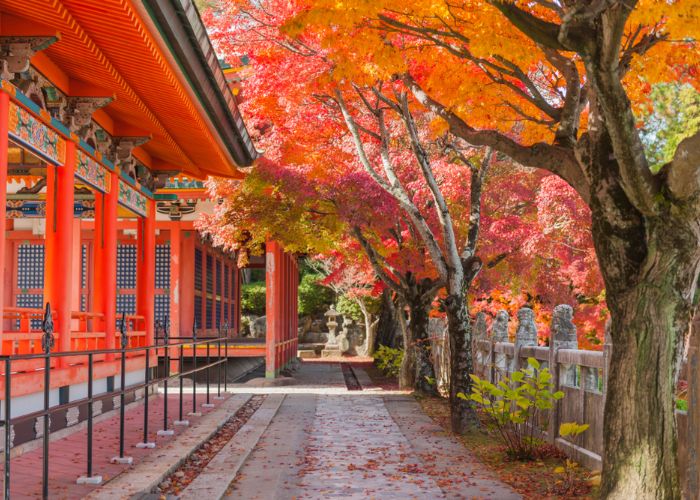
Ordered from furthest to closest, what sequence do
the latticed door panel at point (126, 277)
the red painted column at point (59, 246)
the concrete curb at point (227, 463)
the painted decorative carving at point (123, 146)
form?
the latticed door panel at point (126, 277) < the painted decorative carving at point (123, 146) < the red painted column at point (59, 246) < the concrete curb at point (227, 463)

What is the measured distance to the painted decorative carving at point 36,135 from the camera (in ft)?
27.8

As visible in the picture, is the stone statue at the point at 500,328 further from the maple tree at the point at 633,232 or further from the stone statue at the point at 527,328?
the maple tree at the point at 633,232

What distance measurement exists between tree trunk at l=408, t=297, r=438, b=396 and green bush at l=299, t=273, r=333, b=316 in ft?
80.2

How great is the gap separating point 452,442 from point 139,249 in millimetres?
6671

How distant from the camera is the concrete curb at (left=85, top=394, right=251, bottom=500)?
6707mm

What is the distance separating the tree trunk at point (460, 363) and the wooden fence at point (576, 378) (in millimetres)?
618

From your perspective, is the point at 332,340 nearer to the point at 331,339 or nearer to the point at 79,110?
the point at 331,339

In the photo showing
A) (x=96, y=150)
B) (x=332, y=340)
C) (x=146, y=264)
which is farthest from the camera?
(x=332, y=340)

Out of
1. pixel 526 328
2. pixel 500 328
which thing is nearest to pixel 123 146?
pixel 500 328

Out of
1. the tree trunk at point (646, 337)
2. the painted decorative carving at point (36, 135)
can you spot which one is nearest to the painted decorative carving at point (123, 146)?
the painted decorative carving at point (36, 135)

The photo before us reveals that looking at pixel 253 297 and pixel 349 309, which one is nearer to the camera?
pixel 349 309

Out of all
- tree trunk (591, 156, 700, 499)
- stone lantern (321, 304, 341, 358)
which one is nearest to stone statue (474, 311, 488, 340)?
tree trunk (591, 156, 700, 499)

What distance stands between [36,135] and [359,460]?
4.81m

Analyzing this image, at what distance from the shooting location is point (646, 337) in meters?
6.11
